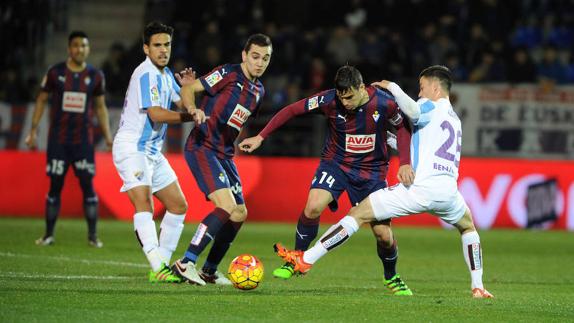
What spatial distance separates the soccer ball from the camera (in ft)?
29.5

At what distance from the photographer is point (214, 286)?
31.2ft

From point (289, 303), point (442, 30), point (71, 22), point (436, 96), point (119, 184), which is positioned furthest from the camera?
point (71, 22)

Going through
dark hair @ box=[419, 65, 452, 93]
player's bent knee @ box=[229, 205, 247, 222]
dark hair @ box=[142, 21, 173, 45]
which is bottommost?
player's bent knee @ box=[229, 205, 247, 222]

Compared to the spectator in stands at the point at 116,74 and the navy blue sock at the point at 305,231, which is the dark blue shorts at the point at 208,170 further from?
the spectator in stands at the point at 116,74

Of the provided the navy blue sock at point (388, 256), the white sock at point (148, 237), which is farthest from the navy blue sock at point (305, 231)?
the white sock at point (148, 237)

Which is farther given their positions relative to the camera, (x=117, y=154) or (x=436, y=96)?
(x=117, y=154)

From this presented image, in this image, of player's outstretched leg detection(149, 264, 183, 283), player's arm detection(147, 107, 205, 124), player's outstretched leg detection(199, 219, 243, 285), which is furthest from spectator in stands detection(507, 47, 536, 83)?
player's outstretched leg detection(149, 264, 183, 283)

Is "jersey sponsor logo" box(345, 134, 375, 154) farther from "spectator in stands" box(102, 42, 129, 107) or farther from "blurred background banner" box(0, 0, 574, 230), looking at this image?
"spectator in stands" box(102, 42, 129, 107)

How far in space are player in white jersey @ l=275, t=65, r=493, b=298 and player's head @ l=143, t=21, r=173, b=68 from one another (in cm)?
209

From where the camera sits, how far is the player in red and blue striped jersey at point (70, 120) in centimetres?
1349

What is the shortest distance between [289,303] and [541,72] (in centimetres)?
1392

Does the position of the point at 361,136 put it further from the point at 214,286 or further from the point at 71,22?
the point at 71,22

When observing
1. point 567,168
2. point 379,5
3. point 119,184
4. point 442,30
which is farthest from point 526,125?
point 119,184

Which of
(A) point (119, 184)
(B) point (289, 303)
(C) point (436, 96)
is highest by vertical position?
(C) point (436, 96)
